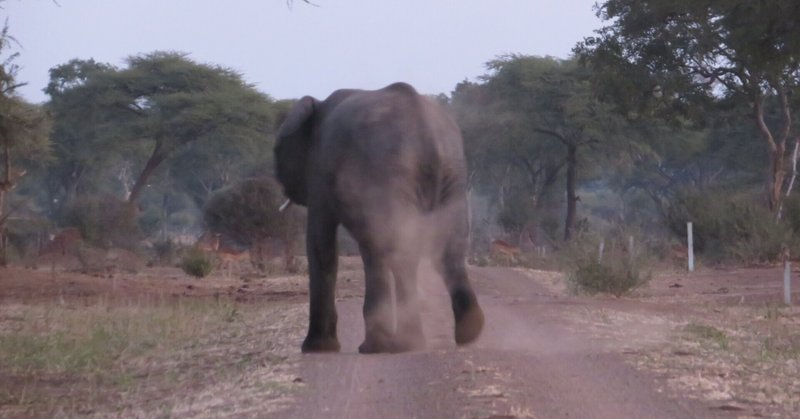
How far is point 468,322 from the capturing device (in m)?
9.18

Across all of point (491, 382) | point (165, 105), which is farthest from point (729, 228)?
point (491, 382)

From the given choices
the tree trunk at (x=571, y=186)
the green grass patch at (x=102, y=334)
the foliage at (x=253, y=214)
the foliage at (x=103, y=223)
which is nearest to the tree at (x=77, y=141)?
the foliage at (x=103, y=223)

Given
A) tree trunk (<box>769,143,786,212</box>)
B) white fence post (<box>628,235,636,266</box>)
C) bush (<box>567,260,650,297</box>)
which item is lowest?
bush (<box>567,260,650,297</box>)

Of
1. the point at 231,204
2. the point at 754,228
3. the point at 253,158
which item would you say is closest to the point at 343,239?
the point at 253,158

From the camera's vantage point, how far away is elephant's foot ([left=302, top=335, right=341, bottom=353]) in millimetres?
9945

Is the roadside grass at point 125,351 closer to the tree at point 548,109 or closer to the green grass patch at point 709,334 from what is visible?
the green grass patch at point 709,334

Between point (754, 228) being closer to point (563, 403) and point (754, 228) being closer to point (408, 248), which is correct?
point (408, 248)

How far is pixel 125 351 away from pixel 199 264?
13831 millimetres

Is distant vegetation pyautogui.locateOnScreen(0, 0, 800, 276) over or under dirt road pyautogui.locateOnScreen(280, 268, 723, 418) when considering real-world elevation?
over

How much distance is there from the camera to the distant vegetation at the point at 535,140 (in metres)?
26.8

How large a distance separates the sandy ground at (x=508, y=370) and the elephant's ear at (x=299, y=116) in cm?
164

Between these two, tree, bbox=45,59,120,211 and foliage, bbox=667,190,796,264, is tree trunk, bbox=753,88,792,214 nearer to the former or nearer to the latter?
foliage, bbox=667,190,796,264

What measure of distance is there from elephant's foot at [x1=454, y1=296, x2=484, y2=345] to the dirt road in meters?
0.13

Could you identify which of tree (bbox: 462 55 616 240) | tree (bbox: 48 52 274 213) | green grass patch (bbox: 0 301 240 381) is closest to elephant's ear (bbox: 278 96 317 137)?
green grass patch (bbox: 0 301 240 381)
